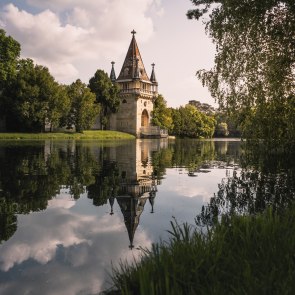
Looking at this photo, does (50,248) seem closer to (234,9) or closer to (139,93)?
(234,9)

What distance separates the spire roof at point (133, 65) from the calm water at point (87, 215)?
70001 mm

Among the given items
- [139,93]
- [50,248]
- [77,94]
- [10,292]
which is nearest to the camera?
[10,292]

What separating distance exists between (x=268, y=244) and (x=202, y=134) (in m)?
94.0

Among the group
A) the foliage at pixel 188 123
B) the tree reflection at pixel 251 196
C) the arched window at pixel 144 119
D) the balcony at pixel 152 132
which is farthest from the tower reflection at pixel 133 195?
the foliage at pixel 188 123

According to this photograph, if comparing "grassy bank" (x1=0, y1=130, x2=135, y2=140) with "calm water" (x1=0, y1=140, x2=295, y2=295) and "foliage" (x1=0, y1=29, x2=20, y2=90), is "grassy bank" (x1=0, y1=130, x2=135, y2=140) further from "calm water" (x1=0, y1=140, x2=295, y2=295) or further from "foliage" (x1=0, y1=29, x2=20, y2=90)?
"calm water" (x1=0, y1=140, x2=295, y2=295)

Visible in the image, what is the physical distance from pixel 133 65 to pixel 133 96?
8076mm

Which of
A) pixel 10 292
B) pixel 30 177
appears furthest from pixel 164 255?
pixel 30 177

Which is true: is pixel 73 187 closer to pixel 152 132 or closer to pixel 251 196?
pixel 251 196

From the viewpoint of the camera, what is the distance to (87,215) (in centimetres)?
830

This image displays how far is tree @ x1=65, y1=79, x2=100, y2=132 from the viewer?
2415 inches

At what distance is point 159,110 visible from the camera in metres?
84.9

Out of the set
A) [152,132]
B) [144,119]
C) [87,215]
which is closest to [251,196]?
[87,215]

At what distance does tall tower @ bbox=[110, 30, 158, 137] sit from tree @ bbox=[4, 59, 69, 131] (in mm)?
27782

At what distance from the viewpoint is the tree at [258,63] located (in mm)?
10914
